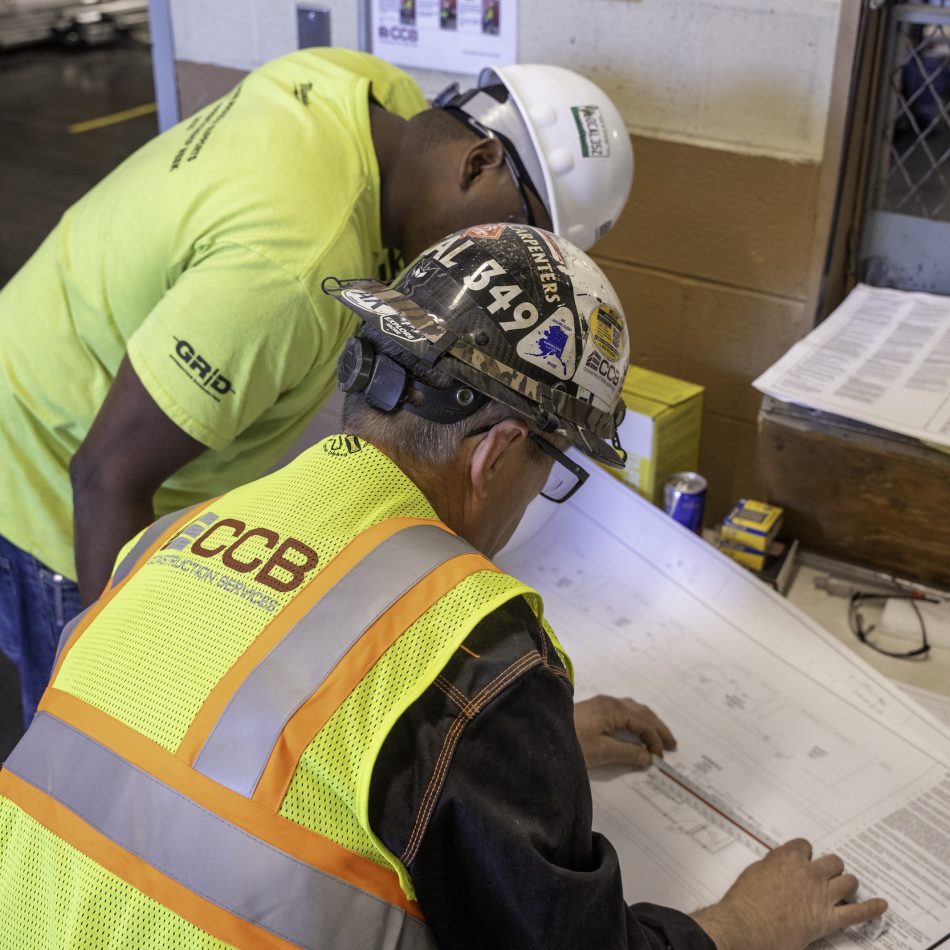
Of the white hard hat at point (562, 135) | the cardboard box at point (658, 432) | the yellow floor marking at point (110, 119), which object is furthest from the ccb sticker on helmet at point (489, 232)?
the yellow floor marking at point (110, 119)

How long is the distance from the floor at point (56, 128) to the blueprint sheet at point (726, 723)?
3.80 meters

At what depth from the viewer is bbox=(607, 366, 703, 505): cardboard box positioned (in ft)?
6.23

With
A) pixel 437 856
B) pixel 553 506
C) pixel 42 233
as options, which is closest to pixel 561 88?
pixel 553 506

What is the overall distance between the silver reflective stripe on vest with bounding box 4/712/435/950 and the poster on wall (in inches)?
66.9

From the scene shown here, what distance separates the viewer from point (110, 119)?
23.2 feet

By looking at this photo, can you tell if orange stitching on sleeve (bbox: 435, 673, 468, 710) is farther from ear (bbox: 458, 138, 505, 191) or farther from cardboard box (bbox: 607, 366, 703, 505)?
cardboard box (bbox: 607, 366, 703, 505)

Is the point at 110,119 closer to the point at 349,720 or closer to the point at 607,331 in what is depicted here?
the point at 607,331

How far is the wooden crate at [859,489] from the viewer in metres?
1.70

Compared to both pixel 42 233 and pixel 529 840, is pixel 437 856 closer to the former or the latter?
pixel 529 840

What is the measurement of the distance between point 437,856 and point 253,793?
0.47ft

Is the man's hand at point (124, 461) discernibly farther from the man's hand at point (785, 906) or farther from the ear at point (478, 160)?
the man's hand at point (785, 906)

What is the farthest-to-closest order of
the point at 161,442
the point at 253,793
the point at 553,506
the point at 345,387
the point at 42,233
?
the point at 42,233
the point at 553,506
the point at 161,442
the point at 345,387
the point at 253,793

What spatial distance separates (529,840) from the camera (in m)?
0.88

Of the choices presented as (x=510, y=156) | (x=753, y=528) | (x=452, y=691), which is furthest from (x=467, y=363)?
(x=753, y=528)
